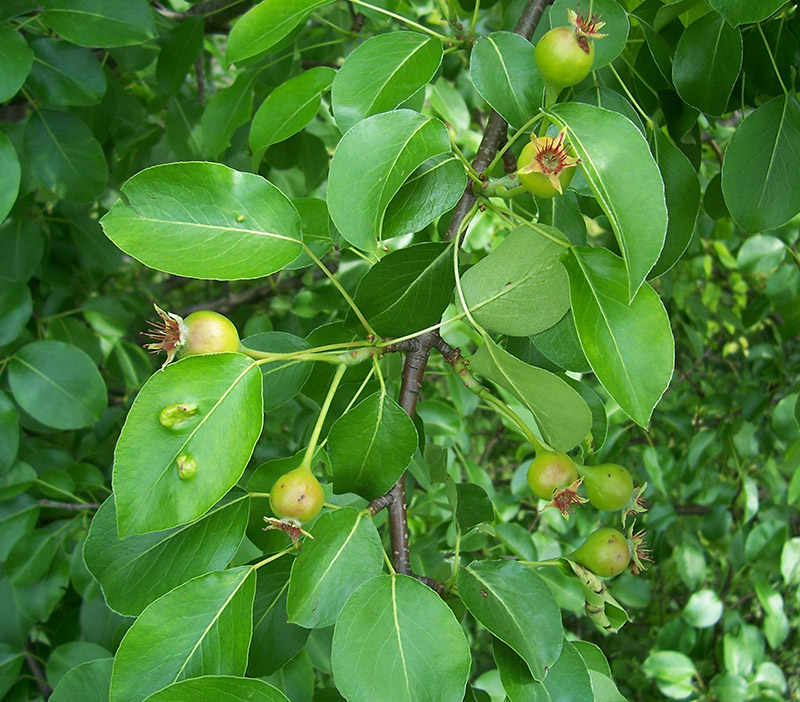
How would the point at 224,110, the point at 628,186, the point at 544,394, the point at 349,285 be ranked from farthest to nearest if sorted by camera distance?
the point at 349,285
the point at 224,110
the point at 544,394
the point at 628,186

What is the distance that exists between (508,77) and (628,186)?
0.59ft

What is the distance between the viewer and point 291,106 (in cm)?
77

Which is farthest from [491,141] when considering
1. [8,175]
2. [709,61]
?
[8,175]

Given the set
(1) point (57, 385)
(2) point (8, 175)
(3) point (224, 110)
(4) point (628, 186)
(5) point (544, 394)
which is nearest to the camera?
(4) point (628, 186)

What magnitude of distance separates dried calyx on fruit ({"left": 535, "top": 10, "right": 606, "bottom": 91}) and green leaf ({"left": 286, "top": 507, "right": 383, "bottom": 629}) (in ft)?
1.24

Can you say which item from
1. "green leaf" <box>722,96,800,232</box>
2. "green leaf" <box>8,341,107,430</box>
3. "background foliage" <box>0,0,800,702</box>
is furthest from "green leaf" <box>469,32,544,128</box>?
"green leaf" <box>8,341,107,430</box>

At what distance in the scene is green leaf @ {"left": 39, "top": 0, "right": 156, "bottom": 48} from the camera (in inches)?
38.0

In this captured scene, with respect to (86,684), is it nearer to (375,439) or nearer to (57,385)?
(375,439)

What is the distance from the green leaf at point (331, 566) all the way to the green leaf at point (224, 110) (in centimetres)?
64

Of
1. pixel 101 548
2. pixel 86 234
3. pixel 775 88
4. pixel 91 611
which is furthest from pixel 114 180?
pixel 775 88

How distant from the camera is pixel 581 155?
1.62 ft

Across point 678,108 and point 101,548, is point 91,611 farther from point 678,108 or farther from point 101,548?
point 678,108

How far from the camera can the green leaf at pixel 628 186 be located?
0.48 m

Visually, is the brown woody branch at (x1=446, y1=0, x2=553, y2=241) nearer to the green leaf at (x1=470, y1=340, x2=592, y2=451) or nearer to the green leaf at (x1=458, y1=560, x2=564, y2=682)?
the green leaf at (x1=470, y1=340, x2=592, y2=451)
